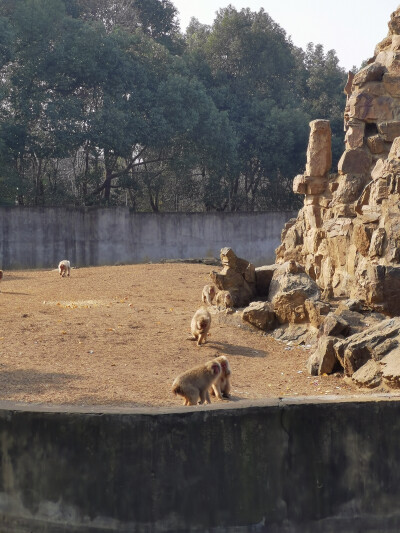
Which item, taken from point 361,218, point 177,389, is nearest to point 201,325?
point 177,389

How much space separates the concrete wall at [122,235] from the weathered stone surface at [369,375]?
22066mm

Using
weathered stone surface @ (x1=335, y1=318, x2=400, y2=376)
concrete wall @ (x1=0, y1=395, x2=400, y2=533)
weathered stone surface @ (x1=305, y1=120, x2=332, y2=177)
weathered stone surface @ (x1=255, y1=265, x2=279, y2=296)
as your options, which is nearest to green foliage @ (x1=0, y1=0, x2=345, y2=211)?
weathered stone surface @ (x1=305, y1=120, x2=332, y2=177)

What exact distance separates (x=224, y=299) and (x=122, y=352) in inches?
139

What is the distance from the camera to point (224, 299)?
15.2 metres

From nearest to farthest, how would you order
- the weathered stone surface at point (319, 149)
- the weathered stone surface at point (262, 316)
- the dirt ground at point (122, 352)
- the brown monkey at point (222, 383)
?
the brown monkey at point (222, 383), the dirt ground at point (122, 352), the weathered stone surface at point (262, 316), the weathered stone surface at point (319, 149)

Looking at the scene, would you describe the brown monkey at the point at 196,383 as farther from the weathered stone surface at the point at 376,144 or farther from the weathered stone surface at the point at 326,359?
the weathered stone surface at the point at 376,144

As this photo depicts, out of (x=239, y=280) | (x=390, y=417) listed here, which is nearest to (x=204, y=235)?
(x=239, y=280)

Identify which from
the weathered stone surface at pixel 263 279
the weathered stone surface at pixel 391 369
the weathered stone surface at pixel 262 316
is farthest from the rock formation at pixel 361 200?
the weathered stone surface at pixel 391 369

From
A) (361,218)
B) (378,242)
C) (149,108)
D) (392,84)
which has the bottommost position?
(378,242)

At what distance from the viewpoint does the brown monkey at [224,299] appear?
595 inches

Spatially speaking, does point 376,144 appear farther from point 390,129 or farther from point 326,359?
point 326,359

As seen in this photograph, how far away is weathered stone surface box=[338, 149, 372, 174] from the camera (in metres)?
16.8

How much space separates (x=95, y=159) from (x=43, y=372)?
24299 millimetres

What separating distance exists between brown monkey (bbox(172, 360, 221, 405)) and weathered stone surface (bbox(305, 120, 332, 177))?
1074 centimetres
